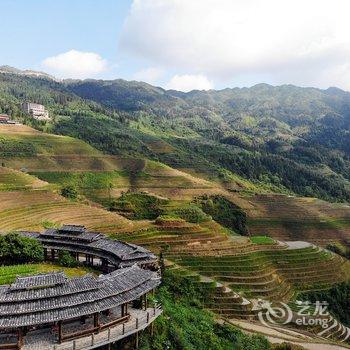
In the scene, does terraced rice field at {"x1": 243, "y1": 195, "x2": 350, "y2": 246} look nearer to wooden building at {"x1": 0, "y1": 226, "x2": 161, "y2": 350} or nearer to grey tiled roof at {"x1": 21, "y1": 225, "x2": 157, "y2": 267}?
grey tiled roof at {"x1": 21, "y1": 225, "x2": 157, "y2": 267}

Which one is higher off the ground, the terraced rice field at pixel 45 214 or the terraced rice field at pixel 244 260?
the terraced rice field at pixel 45 214

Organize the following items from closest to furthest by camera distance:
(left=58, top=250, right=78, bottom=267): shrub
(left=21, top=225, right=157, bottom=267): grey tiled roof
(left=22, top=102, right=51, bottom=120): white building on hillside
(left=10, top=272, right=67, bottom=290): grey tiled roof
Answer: (left=10, top=272, right=67, bottom=290): grey tiled roof → (left=21, top=225, right=157, bottom=267): grey tiled roof → (left=58, top=250, right=78, bottom=267): shrub → (left=22, top=102, right=51, bottom=120): white building on hillside

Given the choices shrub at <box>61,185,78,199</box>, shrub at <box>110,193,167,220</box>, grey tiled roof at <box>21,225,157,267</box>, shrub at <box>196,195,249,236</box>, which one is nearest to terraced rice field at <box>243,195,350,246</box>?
shrub at <box>196,195,249,236</box>

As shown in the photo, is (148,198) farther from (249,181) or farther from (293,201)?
(249,181)

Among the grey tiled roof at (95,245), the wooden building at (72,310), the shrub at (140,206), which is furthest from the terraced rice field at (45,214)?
the wooden building at (72,310)

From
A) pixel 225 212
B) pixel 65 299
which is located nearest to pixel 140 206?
pixel 225 212

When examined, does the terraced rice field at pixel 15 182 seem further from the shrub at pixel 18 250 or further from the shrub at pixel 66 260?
the shrub at pixel 66 260

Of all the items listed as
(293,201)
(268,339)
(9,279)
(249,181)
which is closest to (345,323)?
(268,339)

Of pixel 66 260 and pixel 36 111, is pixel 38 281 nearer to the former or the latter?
pixel 66 260
